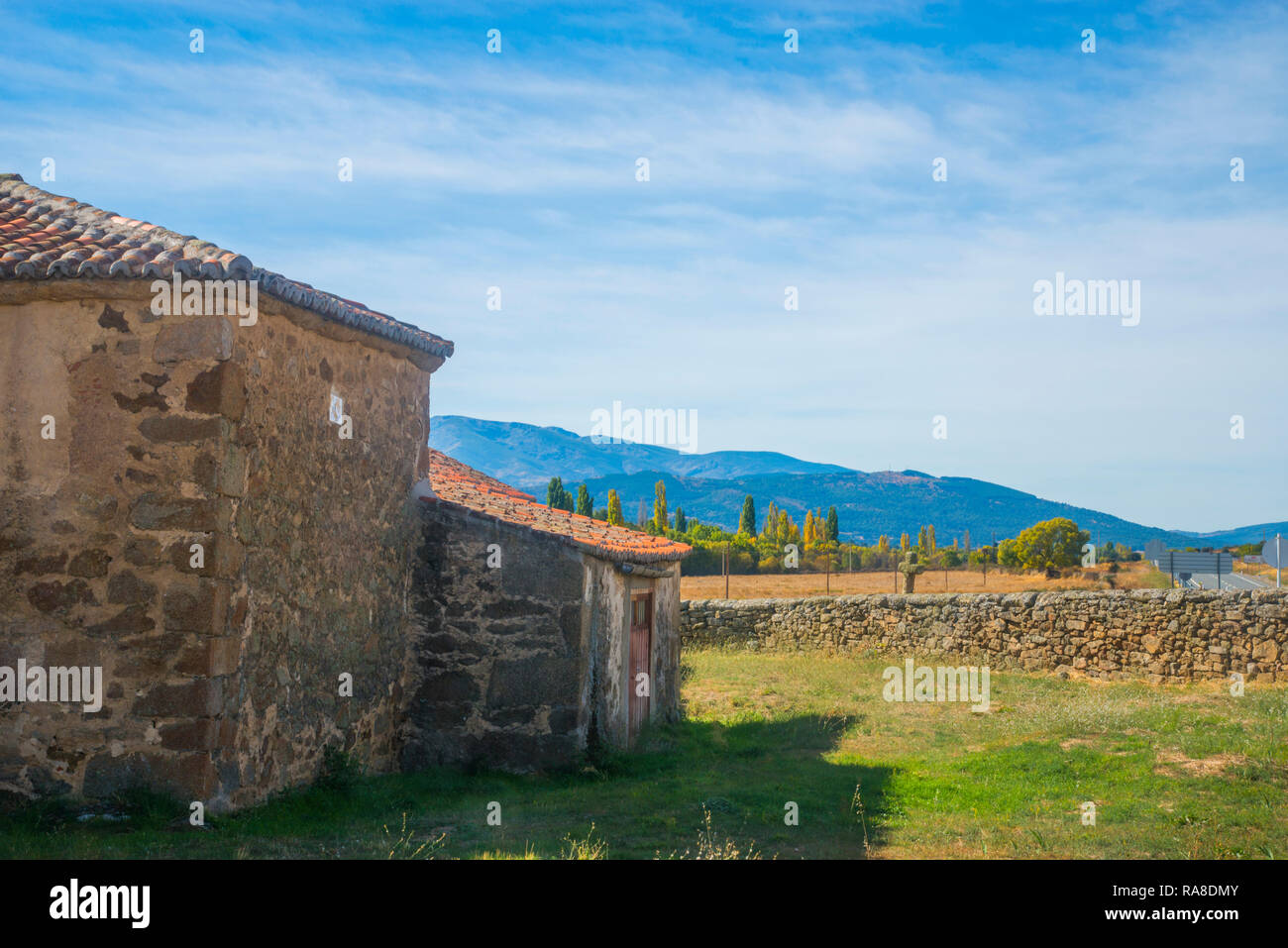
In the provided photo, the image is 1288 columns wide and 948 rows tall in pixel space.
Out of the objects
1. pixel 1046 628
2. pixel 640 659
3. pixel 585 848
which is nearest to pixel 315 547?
pixel 585 848

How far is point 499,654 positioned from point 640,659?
3271 mm

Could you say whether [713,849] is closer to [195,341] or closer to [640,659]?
[195,341]

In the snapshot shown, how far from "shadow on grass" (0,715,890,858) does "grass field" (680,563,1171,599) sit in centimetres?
2039

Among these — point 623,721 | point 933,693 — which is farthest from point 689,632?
point 623,721

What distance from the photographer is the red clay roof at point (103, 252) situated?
7.12 metres

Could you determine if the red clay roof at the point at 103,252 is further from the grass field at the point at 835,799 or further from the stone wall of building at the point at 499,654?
the grass field at the point at 835,799

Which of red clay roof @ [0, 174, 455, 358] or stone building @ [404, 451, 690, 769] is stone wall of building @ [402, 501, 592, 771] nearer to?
stone building @ [404, 451, 690, 769]

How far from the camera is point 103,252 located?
23.9 feet

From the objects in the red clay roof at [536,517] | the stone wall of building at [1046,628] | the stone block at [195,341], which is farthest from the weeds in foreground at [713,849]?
the stone wall of building at [1046,628]

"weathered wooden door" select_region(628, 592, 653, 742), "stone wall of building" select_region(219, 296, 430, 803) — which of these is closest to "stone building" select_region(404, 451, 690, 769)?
"stone wall of building" select_region(219, 296, 430, 803)

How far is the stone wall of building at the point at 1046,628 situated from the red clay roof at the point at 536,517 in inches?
306

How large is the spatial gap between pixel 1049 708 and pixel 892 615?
20.1 feet
